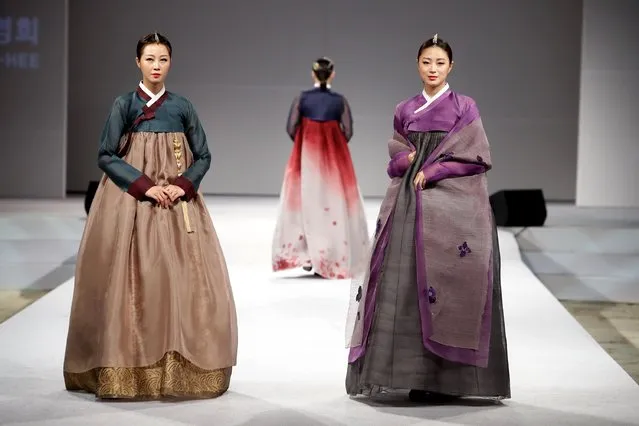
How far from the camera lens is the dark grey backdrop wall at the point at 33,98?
10.1 metres

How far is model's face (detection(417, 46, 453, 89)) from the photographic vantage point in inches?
144

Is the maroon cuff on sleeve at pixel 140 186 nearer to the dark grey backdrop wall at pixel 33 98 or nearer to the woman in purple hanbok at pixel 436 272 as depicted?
the woman in purple hanbok at pixel 436 272

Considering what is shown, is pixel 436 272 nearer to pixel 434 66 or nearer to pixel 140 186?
pixel 434 66

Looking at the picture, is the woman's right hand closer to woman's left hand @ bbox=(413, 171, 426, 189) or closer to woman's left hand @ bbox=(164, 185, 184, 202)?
woman's left hand @ bbox=(164, 185, 184, 202)

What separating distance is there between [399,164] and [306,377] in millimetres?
832

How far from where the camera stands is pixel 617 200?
398 inches

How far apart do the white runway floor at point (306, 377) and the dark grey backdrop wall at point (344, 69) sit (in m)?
4.75

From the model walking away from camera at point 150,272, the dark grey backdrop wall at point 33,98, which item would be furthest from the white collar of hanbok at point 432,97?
the dark grey backdrop wall at point 33,98

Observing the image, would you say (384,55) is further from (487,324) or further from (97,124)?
(487,324)

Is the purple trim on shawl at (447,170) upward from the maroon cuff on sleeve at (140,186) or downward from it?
upward

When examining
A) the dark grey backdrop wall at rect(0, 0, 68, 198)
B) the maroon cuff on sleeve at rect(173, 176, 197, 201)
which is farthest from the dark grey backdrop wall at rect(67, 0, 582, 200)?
the maroon cuff on sleeve at rect(173, 176, 197, 201)

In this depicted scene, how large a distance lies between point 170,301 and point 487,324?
941 mm

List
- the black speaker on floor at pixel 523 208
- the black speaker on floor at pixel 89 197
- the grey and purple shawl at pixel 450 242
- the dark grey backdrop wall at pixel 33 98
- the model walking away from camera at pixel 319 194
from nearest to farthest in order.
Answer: the grey and purple shawl at pixel 450 242 < the model walking away from camera at pixel 319 194 < the black speaker on floor at pixel 89 197 < the black speaker on floor at pixel 523 208 < the dark grey backdrop wall at pixel 33 98

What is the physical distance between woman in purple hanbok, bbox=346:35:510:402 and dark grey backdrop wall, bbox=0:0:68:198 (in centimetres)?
698
